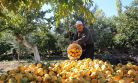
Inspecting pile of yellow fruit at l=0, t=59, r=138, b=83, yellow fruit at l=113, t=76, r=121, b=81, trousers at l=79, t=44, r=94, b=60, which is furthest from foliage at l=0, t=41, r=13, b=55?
yellow fruit at l=113, t=76, r=121, b=81

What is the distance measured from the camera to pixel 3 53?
22.4 m

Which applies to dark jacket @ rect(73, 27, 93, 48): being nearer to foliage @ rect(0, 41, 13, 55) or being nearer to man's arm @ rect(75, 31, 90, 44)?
man's arm @ rect(75, 31, 90, 44)

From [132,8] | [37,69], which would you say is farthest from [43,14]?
[37,69]

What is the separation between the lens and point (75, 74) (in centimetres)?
336

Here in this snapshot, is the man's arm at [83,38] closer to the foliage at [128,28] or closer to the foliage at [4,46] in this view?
the foliage at [128,28]

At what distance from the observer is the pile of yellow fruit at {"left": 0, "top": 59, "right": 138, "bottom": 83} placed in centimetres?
311

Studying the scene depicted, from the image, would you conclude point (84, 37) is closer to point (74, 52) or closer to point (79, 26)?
point (79, 26)

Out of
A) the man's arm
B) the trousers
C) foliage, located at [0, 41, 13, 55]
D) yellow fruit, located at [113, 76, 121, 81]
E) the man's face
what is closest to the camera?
yellow fruit, located at [113, 76, 121, 81]

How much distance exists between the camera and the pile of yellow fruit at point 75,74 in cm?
311

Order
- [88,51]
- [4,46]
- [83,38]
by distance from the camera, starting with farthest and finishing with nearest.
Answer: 1. [4,46]
2. [88,51]
3. [83,38]

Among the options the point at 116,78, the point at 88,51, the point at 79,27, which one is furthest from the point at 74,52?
the point at 88,51

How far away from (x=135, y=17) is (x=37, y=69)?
17819mm

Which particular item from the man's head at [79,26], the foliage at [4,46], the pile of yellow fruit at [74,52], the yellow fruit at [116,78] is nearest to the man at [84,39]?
the man's head at [79,26]

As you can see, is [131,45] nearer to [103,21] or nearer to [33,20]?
[103,21]
